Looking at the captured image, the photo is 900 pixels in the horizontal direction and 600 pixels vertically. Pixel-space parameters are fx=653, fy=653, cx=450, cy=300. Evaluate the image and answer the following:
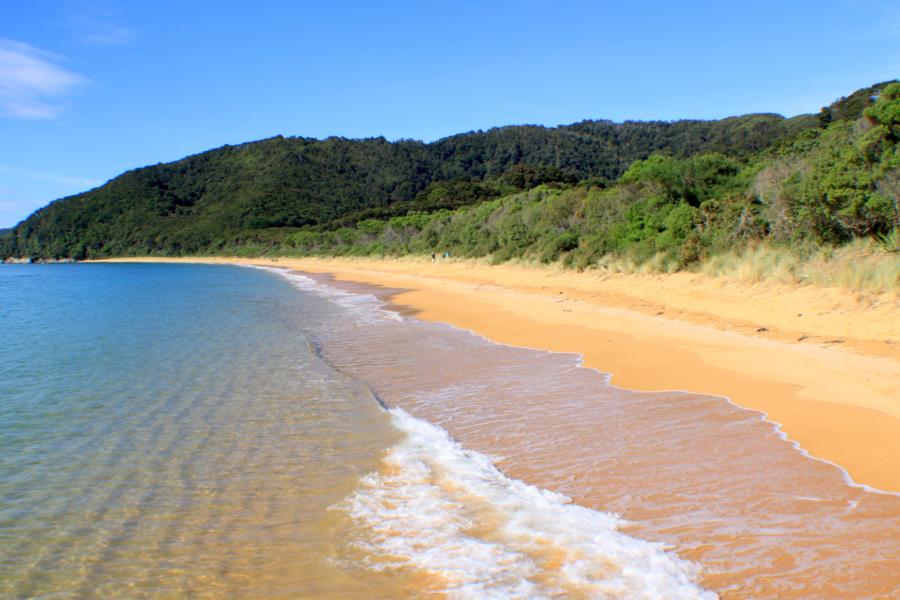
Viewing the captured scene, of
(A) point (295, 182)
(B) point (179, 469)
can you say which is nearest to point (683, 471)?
(B) point (179, 469)

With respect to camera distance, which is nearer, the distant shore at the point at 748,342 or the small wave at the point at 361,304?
the distant shore at the point at 748,342

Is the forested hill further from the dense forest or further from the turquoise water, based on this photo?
the turquoise water

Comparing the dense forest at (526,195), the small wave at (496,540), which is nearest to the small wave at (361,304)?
the dense forest at (526,195)

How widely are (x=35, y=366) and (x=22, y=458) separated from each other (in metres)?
5.45

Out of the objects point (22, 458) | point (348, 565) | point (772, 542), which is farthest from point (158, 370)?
point (772, 542)

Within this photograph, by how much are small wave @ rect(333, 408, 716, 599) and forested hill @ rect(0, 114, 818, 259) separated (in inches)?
3121

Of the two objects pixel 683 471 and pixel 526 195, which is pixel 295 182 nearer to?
pixel 526 195

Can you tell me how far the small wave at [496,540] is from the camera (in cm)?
320

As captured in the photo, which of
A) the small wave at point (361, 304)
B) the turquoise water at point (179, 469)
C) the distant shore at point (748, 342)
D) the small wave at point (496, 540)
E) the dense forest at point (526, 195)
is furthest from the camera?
the small wave at point (361, 304)

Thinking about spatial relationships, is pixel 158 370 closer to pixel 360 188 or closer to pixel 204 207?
pixel 360 188

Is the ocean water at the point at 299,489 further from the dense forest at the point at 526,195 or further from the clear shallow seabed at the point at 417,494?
the dense forest at the point at 526,195

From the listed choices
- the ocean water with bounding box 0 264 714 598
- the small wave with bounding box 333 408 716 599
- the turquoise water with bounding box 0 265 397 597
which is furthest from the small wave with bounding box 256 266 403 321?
the small wave with bounding box 333 408 716 599

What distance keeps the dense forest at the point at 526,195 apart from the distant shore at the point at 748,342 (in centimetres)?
219

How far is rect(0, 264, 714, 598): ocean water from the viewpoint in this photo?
11.3 ft
